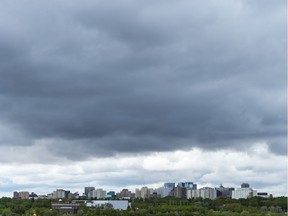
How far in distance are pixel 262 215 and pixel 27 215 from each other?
75340mm

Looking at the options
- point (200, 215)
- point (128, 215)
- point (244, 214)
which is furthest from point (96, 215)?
point (244, 214)

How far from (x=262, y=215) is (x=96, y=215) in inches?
2126

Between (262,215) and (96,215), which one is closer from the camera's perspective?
(262,215)

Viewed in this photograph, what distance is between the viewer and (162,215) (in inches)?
7830

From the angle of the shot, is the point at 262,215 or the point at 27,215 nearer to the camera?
the point at 262,215

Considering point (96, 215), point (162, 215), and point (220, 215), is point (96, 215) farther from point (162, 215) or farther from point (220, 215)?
point (220, 215)

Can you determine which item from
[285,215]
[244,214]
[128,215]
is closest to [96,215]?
[128,215]

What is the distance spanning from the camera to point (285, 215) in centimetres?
18812

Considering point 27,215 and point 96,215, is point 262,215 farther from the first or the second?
point 27,215

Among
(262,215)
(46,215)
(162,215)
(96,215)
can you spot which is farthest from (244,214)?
(46,215)

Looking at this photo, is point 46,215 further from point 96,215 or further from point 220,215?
point 220,215

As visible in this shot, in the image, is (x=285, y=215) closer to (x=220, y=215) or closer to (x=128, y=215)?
(x=220, y=215)

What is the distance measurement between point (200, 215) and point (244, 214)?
1469 cm

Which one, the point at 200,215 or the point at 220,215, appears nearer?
the point at 220,215
